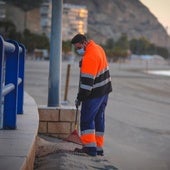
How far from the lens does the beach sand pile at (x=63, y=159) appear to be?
218 inches

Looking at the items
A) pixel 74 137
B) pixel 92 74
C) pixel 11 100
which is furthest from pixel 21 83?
pixel 11 100

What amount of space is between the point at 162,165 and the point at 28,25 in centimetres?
16608

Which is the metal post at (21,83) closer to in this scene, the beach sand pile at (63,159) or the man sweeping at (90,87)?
the beach sand pile at (63,159)

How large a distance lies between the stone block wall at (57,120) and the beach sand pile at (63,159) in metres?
0.42

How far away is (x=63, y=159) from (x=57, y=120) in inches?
80.1

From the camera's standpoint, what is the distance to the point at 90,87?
622 centimetres

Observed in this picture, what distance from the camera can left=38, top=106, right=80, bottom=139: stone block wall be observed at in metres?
7.77

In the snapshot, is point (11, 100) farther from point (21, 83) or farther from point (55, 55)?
point (55, 55)

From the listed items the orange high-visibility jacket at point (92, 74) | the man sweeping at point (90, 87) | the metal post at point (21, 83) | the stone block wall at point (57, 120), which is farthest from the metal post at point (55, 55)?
the orange high-visibility jacket at point (92, 74)

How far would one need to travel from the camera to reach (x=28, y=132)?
5.38m

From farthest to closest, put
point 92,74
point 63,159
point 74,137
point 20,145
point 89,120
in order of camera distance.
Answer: point 74,137 < point 89,120 < point 92,74 < point 63,159 < point 20,145

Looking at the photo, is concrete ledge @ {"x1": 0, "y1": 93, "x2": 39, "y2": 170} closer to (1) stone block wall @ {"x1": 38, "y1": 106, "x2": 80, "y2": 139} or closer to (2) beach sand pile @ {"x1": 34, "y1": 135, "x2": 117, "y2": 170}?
(2) beach sand pile @ {"x1": 34, "y1": 135, "x2": 117, "y2": 170}

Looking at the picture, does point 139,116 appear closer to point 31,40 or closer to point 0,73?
point 0,73

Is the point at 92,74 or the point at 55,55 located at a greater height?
the point at 55,55
